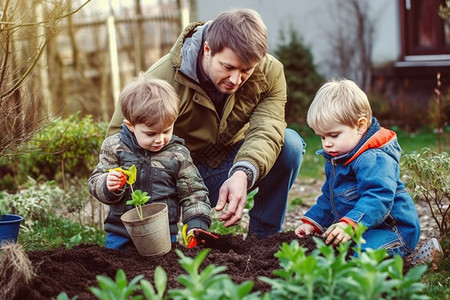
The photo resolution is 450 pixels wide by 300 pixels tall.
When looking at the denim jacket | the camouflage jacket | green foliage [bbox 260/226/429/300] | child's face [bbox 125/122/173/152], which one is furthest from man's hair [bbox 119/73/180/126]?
green foliage [bbox 260/226/429/300]

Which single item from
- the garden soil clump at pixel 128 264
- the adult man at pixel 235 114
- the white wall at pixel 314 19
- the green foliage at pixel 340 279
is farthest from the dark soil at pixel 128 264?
the white wall at pixel 314 19

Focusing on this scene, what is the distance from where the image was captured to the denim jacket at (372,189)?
3379 millimetres

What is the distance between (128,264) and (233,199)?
0.68 m

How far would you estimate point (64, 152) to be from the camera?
5.95 m

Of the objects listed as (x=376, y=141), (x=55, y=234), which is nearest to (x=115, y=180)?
(x=376, y=141)

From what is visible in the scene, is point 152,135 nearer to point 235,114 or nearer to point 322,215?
point 235,114

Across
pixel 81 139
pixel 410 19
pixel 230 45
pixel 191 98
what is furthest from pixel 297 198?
pixel 410 19

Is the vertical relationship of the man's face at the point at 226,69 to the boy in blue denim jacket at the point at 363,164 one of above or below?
above

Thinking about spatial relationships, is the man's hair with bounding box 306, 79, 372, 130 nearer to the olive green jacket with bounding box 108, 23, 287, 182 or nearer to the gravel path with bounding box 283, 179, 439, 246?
the olive green jacket with bounding box 108, 23, 287, 182

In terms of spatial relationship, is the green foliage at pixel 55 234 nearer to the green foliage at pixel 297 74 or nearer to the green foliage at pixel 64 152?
the green foliage at pixel 64 152

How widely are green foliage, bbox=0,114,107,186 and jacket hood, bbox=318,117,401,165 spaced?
2.50m

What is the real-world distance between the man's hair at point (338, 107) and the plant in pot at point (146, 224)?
95cm

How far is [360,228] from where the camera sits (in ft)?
8.07

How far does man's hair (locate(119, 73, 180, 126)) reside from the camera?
136 inches
